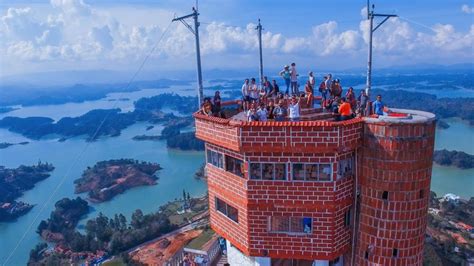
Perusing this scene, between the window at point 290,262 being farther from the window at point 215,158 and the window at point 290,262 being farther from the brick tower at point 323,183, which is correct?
the window at point 215,158

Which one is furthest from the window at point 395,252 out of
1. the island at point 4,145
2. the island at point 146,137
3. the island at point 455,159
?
the island at point 4,145

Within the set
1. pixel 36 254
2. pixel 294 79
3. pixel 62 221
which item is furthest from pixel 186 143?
pixel 294 79

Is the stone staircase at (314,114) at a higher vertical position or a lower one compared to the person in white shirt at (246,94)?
lower

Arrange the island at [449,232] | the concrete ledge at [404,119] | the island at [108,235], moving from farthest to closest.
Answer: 1. the island at [108,235]
2. the island at [449,232]
3. the concrete ledge at [404,119]

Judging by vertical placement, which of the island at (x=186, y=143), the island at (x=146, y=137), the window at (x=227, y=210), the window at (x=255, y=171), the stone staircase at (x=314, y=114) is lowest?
the island at (x=146, y=137)

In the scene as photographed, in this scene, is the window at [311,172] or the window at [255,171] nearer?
the window at [311,172]

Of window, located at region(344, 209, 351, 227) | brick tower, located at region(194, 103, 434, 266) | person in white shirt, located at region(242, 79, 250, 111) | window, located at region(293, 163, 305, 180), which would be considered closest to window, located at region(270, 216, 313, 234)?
brick tower, located at region(194, 103, 434, 266)

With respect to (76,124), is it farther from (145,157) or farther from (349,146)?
(349,146)

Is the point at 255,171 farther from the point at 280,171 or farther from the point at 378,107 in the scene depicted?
the point at 378,107
